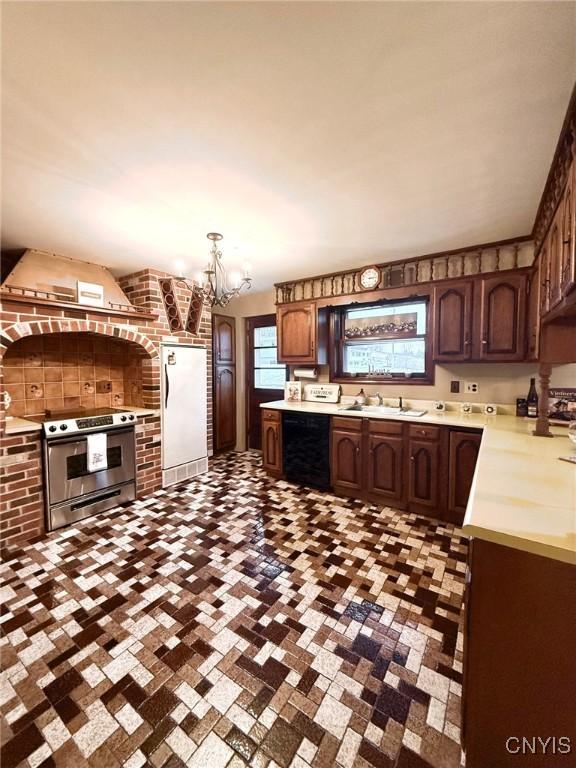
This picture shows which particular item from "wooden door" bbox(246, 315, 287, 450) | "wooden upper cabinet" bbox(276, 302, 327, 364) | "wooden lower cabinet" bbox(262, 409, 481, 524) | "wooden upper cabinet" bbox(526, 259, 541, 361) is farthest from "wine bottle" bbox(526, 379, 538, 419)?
"wooden door" bbox(246, 315, 287, 450)

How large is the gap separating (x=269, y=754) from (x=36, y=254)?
3.79 metres

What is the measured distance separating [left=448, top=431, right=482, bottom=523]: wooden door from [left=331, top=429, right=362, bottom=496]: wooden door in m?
0.81

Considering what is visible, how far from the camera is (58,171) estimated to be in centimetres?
170

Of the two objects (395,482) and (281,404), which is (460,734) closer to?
(395,482)

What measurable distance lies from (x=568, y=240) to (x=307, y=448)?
2696 millimetres

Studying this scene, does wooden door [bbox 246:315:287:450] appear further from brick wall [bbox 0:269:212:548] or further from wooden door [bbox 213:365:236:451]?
brick wall [bbox 0:269:212:548]

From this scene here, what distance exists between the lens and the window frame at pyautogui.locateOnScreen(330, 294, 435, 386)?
3191mm

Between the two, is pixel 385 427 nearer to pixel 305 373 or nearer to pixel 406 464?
pixel 406 464

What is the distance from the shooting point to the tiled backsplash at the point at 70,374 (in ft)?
9.55

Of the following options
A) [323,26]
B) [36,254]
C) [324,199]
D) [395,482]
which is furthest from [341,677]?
[36,254]

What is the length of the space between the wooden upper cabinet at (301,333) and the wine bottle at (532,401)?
2.04 meters

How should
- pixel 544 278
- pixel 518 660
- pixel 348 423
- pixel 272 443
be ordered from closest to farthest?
pixel 518 660 → pixel 544 278 → pixel 348 423 → pixel 272 443

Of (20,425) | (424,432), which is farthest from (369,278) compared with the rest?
(20,425)

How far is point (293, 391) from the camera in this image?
4070 millimetres
